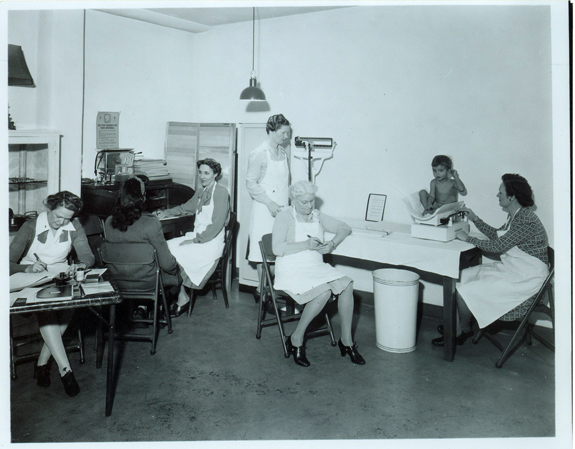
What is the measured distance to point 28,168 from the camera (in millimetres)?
4438

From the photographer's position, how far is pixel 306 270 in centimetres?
420

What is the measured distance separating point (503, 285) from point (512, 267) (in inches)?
7.0

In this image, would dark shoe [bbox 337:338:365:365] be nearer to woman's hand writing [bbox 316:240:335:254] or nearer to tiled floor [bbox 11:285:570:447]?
tiled floor [bbox 11:285:570:447]

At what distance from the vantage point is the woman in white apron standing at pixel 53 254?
3.49 meters

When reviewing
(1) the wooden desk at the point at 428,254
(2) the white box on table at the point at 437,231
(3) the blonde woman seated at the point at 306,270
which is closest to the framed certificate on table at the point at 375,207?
(1) the wooden desk at the point at 428,254

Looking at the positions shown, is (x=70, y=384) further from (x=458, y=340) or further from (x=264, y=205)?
(x=458, y=340)

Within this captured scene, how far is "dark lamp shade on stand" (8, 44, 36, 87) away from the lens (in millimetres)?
4145

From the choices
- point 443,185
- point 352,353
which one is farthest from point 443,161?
point 352,353

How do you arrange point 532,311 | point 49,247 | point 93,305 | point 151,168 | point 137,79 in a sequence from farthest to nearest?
point 137,79 → point 151,168 → point 532,311 → point 49,247 → point 93,305

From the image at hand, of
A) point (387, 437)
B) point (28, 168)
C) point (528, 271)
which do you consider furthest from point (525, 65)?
point (28, 168)

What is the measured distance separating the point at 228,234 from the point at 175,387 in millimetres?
1943

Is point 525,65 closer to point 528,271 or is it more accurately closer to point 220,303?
point 528,271

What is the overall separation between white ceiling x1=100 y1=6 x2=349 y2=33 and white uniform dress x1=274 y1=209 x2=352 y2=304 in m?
2.53

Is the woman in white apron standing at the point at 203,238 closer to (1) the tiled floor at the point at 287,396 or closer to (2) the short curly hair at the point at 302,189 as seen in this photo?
(1) the tiled floor at the point at 287,396
